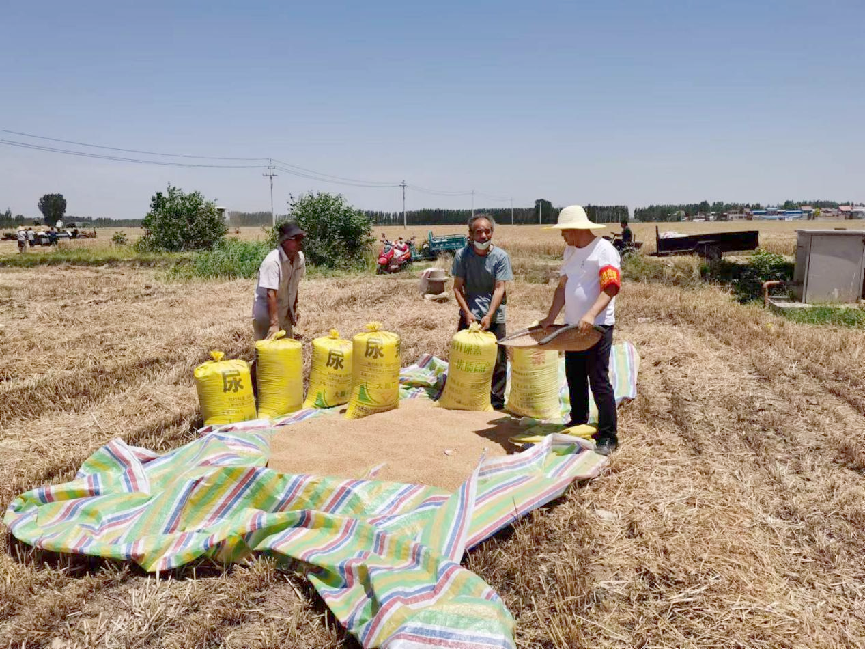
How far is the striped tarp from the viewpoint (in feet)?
7.35

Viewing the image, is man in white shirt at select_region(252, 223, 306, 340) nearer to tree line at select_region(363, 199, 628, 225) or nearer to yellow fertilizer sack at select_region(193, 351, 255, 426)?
yellow fertilizer sack at select_region(193, 351, 255, 426)

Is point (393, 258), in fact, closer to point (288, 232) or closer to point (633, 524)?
point (288, 232)

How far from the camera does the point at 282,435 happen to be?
3984mm

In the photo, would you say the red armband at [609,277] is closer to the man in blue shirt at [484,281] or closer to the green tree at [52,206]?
the man in blue shirt at [484,281]

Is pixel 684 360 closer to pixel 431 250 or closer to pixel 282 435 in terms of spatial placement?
pixel 282 435

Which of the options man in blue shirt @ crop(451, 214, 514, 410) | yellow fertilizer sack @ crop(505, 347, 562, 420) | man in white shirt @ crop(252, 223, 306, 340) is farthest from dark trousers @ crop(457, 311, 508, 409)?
man in white shirt @ crop(252, 223, 306, 340)

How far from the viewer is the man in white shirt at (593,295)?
364 centimetres

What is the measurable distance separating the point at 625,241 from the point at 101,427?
15202mm

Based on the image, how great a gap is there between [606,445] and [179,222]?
2207 centimetres

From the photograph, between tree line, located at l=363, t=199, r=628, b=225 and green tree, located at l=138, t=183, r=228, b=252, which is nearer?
green tree, located at l=138, t=183, r=228, b=252

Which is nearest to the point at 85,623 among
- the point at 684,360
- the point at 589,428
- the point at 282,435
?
the point at 282,435

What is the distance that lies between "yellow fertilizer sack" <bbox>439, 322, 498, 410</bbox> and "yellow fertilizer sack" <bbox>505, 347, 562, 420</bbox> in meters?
0.19

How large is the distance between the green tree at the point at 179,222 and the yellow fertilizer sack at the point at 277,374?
19.5 metres

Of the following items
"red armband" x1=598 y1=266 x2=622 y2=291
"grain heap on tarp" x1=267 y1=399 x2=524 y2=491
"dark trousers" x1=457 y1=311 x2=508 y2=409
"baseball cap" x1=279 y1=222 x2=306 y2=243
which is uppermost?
"baseball cap" x1=279 y1=222 x2=306 y2=243
